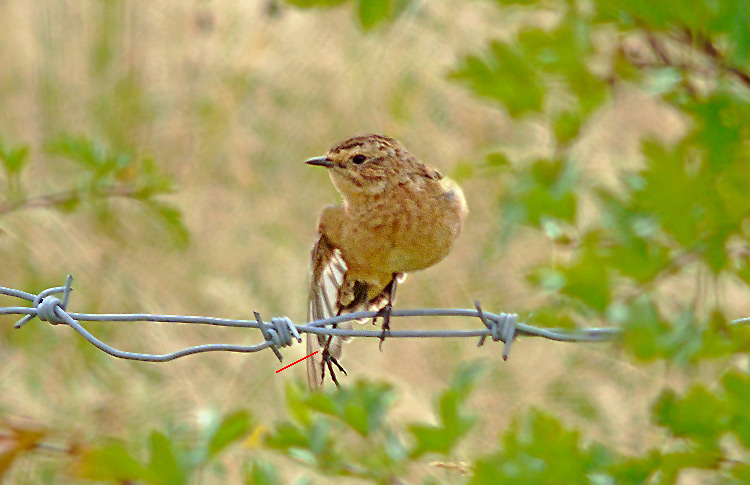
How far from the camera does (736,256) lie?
6.09 ft

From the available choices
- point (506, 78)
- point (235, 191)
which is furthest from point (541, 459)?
point (235, 191)

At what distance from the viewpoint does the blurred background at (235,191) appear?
5527 mm

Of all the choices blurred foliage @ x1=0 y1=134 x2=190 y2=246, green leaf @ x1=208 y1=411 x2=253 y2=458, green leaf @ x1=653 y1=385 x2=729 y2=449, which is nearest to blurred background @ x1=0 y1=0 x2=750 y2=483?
blurred foliage @ x1=0 y1=134 x2=190 y2=246

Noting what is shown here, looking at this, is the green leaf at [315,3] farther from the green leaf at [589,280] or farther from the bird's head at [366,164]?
the bird's head at [366,164]

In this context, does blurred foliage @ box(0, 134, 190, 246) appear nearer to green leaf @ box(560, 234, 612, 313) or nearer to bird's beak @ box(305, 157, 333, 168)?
bird's beak @ box(305, 157, 333, 168)

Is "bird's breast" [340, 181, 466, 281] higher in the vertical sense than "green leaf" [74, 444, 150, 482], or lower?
higher

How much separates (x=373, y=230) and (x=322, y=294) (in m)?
0.69

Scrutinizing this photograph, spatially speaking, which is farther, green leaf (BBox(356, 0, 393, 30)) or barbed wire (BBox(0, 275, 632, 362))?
barbed wire (BBox(0, 275, 632, 362))

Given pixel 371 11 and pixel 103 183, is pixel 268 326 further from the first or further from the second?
pixel 103 183

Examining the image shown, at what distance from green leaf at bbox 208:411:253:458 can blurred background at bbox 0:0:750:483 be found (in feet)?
11.0

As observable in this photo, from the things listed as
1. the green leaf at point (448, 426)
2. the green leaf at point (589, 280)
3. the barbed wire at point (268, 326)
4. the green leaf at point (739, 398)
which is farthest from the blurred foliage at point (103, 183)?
the green leaf at point (739, 398)

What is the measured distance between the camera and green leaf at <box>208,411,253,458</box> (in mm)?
2025

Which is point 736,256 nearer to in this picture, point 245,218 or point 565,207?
point 565,207

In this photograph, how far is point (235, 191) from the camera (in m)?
6.71
